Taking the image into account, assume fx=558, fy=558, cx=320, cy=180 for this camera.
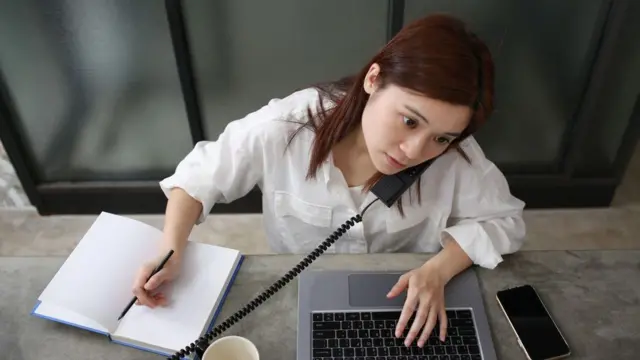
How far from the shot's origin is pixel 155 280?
3.22 ft

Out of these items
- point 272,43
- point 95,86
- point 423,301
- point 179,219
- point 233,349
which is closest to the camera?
point 233,349

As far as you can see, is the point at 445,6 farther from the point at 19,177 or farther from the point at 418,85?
the point at 19,177

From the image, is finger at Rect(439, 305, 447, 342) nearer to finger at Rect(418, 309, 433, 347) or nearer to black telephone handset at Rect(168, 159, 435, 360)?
finger at Rect(418, 309, 433, 347)

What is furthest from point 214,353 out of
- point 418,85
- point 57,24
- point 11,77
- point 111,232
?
point 11,77

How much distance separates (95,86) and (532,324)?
1.64 m

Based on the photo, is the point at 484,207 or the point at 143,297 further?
the point at 484,207

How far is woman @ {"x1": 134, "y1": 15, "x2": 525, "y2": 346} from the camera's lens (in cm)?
94

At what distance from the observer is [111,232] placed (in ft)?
3.54

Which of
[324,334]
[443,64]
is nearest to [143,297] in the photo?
[324,334]

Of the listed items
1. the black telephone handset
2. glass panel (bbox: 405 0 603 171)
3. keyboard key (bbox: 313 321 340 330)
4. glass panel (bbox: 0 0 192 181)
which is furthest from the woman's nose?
glass panel (bbox: 0 0 192 181)

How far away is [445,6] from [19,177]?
1699 millimetres

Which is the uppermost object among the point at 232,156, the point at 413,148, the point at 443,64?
the point at 443,64

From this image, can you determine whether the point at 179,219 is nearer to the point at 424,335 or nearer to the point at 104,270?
the point at 104,270

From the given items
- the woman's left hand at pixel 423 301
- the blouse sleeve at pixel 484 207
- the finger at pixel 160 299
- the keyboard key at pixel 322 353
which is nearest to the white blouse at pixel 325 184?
the blouse sleeve at pixel 484 207
